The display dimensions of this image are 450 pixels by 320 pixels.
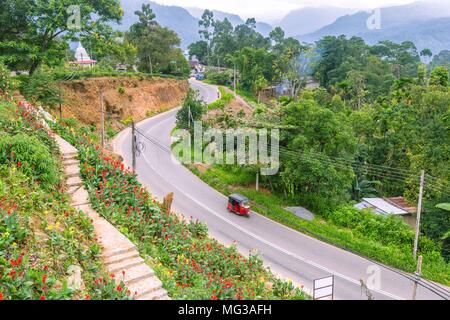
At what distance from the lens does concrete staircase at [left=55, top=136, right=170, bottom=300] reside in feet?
25.5

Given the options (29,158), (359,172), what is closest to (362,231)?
(359,172)

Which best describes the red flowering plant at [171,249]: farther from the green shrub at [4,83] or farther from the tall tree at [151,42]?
the tall tree at [151,42]

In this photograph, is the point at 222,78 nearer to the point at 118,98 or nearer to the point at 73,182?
the point at 118,98

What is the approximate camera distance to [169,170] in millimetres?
24391

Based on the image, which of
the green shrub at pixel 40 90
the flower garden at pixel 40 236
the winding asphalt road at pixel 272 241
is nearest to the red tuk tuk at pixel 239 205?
the winding asphalt road at pixel 272 241

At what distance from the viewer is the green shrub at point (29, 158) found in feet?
31.6

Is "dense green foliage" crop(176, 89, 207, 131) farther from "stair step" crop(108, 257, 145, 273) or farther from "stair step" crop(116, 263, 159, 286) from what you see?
"stair step" crop(116, 263, 159, 286)

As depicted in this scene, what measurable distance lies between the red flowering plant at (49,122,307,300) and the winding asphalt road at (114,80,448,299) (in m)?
4.09

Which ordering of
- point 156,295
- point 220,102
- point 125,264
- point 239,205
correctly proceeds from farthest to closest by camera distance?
point 220,102
point 239,205
point 125,264
point 156,295

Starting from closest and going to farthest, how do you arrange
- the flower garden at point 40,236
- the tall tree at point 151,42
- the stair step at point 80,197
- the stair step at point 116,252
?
1. the flower garden at point 40,236
2. the stair step at point 116,252
3. the stair step at point 80,197
4. the tall tree at point 151,42

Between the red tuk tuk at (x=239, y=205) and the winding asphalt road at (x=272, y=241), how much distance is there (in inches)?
12.6

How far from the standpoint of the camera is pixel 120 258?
848 centimetres

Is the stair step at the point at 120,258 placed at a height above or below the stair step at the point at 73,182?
below

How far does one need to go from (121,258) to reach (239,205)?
1109 cm
